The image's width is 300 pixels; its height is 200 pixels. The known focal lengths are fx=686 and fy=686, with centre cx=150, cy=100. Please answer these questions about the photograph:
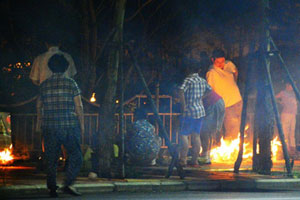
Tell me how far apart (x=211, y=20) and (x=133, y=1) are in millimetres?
2238

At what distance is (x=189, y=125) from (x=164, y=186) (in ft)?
7.24

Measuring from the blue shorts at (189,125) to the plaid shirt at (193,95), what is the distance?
94 mm

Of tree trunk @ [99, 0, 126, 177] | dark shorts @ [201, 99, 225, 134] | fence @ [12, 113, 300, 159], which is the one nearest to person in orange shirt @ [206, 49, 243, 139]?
dark shorts @ [201, 99, 225, 134]

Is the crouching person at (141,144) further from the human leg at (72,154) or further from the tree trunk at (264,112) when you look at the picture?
the human leg at (72,154)

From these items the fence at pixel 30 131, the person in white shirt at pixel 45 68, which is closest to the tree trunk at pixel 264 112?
the fence at pixel 30 131

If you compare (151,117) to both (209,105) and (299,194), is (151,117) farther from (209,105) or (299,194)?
(299,194)

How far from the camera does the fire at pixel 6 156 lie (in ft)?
43.6

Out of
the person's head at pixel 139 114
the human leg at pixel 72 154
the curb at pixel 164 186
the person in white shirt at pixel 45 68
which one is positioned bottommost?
the curb at pixel 164 186

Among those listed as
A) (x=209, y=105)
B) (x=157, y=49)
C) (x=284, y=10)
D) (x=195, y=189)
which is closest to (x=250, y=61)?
(x=209, y=105)

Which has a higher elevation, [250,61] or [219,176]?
[250,61]

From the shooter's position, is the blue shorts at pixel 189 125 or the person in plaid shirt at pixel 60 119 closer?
the person in plaid shirt at pixel 60 119

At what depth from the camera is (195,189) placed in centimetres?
1090

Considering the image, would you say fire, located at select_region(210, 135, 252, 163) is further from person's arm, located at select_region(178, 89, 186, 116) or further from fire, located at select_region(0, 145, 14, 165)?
fire, located at select_region(0, 145, 14, 165)

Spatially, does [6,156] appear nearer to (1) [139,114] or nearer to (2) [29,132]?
(2) [29,132]
